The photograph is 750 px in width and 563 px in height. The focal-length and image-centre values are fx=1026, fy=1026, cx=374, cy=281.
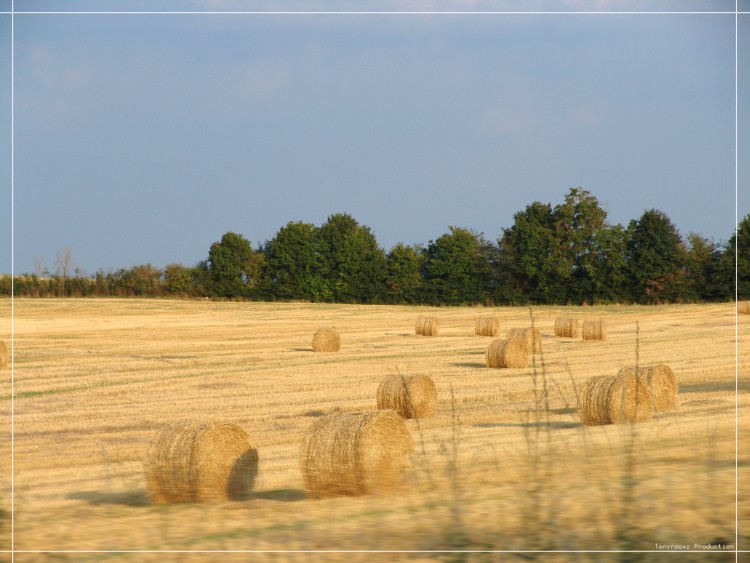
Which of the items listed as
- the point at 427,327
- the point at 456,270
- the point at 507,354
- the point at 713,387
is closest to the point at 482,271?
the point at 456,270

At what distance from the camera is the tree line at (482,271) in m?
60.7

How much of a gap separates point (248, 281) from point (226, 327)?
18094 mm

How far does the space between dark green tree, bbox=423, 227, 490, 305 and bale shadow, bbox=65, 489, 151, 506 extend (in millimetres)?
53099

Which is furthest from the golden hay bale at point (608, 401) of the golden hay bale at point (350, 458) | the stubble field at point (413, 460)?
the golden hay bale at point (350, 458)

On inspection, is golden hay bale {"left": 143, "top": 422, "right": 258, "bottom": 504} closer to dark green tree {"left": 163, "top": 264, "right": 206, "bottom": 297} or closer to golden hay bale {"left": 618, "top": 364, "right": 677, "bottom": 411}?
golden hay bale {"left": 618, "top": 364, "right": 677, "bottom": 411}

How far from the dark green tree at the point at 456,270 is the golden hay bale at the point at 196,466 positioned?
173 feet

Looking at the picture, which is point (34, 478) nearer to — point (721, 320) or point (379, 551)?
point (379, 551)

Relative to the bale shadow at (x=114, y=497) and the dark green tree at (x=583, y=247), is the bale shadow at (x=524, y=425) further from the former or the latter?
the dark green tree at (x=583, y=247)

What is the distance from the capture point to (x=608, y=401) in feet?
44.7

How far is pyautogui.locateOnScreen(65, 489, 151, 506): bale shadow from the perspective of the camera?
9047 millimetres

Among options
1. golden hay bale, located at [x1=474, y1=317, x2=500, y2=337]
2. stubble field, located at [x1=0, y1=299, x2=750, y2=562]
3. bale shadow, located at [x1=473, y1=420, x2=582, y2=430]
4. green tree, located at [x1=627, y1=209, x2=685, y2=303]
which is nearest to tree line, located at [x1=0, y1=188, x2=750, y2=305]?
green tree, located at [x1=627, y1=209, x2=685, y2=303]

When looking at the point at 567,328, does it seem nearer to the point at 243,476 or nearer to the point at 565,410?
the point at 565,410

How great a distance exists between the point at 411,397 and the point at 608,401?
392cm

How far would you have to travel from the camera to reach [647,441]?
9.95 meters
